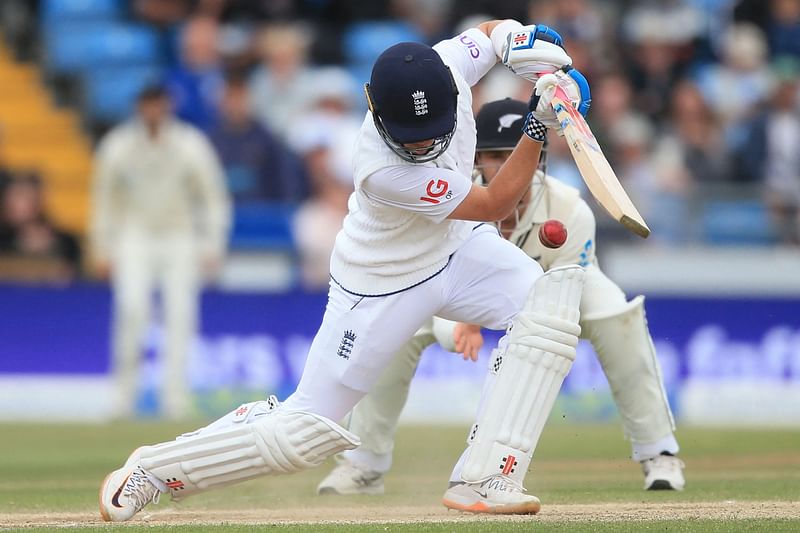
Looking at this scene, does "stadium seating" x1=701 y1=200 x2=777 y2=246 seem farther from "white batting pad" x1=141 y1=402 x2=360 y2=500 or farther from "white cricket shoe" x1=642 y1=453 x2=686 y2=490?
"white batting pad" x1=141 y1=402 x2=360 y2=500

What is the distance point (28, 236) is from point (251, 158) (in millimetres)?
2079

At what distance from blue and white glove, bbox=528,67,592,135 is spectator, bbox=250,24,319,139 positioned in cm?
871

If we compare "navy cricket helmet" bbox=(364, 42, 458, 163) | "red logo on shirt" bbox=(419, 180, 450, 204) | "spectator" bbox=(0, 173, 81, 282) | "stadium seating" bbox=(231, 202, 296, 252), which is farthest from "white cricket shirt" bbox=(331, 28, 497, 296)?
"spectator" bbox=(0, 173, 81, 282)

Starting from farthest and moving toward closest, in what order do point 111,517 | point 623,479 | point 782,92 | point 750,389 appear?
point 782,92
point 750,389
point 623,479
point 111,517

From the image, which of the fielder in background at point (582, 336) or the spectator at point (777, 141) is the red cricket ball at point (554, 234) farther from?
the spectator at point (777, 141)

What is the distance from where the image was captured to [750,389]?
40.0 ft

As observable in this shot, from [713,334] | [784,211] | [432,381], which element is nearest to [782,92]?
[784,211]

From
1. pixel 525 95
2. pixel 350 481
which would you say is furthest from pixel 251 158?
pixel 350 481

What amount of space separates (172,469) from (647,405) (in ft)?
→ 7.84

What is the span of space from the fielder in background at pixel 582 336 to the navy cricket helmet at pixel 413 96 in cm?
134

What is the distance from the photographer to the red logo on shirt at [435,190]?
211 inches

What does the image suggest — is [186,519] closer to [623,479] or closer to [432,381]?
[623,479]

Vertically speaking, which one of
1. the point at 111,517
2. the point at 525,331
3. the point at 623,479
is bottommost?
the point at 111,517

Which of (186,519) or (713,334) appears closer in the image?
(186,519)
